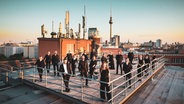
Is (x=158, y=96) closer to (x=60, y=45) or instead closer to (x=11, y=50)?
(x=60, y=45)

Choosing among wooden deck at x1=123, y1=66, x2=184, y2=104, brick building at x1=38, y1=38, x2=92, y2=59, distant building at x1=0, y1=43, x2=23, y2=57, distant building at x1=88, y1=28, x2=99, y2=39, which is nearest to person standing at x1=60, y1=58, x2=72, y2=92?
wooden deck at x1=123, y1=66, x2=184, y2=104

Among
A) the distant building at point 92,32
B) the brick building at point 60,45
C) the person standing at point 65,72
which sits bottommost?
the person standing at point 65,72

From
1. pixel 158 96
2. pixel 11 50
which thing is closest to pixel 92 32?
pixel 158 96

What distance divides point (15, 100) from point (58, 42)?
8.61 m

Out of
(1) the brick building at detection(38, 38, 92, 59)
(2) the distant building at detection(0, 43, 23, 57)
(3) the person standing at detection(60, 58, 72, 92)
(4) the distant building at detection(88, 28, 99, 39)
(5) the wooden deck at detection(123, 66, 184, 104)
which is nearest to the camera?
(5) the wooden deck at detection(123, 66, 184, 104)

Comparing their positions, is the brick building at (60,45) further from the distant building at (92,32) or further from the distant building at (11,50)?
the distant building at (11,50)

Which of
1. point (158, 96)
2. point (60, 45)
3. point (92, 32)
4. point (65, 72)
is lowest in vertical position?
point (158, 96)

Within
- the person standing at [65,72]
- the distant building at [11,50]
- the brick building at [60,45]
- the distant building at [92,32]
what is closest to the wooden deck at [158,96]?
the person standing at [65,72]

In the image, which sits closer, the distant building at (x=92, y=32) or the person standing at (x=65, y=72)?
the person standing at (x=65, y=72)

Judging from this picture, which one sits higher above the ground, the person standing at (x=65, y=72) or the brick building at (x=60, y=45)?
the brick building at (x=60, y=45)

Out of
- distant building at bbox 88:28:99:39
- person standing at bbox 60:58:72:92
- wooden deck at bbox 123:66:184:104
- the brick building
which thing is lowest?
wooden deck at bbox 123:66:184:104

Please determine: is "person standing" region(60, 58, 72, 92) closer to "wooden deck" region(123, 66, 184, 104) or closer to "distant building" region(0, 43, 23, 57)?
"wooden deck" region(123, 66, 184, 104)

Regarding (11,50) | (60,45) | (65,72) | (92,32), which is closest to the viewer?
(65,72)

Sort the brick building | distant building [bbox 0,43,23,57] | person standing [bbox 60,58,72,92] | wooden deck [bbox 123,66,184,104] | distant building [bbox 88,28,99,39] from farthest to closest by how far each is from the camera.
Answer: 1. distant building [bbox 0,43,23,57]
2. distant building [bbox 88,28,99,39]
3. the brick building
4. person standing [bbox 60,58,72,92]
5. wooden deck [bbox 123,66,184,104]
